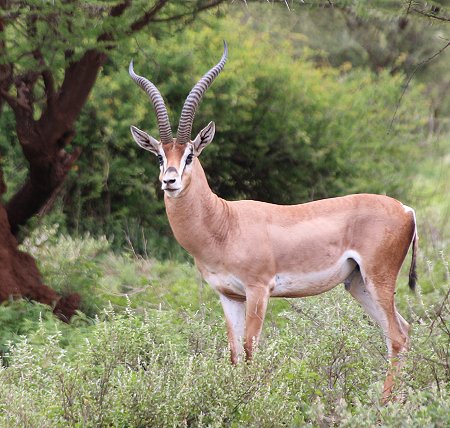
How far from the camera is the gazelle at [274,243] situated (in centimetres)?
697

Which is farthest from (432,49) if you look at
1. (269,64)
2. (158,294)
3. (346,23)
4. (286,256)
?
(286,256)

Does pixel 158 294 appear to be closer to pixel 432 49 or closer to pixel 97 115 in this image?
pixel 97 115

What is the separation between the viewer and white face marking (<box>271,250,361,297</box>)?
7.10 m

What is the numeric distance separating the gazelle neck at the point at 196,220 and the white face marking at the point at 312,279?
1.63 feet

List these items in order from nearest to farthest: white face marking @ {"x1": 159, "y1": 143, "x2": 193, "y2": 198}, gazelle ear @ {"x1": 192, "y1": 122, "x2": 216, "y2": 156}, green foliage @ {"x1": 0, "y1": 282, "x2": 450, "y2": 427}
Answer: green foliage @ {"x1": 0, "y1": 282, "x2": 450, "y2": 427}, white face marking @ {"x1": 159, "y1": 143, "x2": 193, "y2": 198}, gazelle ear @ {"x1": 192, "y1": 122, "x2": 216, "y2": 156}

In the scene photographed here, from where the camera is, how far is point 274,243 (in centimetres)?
709

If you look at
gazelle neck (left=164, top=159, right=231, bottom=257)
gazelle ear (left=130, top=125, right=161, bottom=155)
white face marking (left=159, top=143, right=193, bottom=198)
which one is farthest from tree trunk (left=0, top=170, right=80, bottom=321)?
white face marking (left=159, top=143, right=193, bottom=198)

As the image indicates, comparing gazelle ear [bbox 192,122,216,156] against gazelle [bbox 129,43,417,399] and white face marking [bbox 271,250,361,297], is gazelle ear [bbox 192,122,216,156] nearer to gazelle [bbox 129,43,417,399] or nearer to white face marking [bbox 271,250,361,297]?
gazelle [bbox 129,43,417,399]

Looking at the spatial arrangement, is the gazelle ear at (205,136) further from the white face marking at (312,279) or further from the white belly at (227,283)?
the white face marking at (312,279)

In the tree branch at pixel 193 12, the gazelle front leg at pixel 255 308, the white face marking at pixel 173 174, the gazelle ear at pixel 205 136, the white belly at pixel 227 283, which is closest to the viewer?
the white face marking at pixel 173 174

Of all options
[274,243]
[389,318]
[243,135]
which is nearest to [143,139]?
[274,243]

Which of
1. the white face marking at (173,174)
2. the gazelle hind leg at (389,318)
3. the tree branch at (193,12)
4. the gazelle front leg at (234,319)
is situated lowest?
the gazelle front leg at (234,319)

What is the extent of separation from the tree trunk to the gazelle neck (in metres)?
2.07

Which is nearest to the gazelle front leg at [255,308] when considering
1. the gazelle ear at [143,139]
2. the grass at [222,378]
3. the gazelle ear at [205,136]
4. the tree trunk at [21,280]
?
the grass at [222,378]
